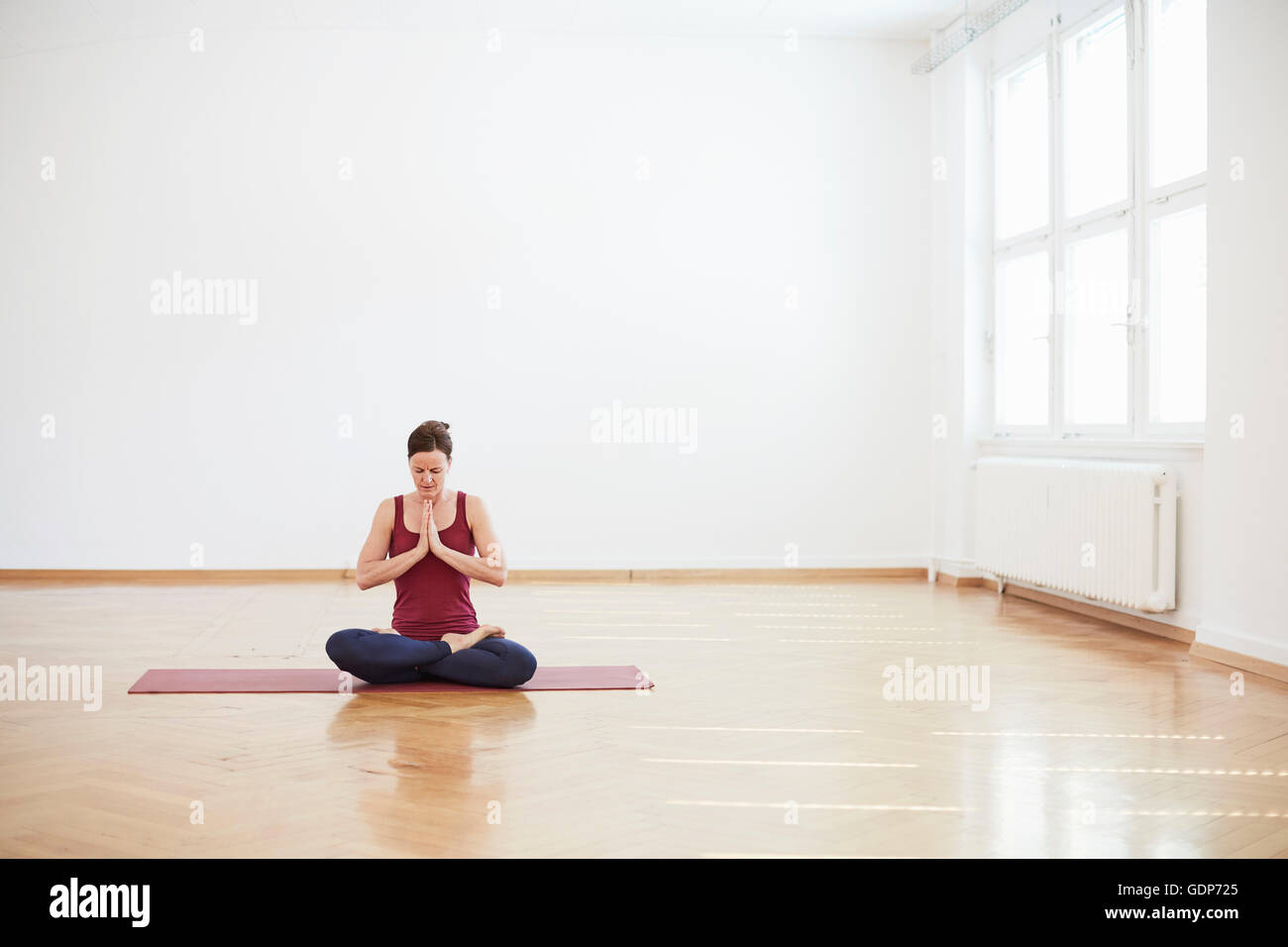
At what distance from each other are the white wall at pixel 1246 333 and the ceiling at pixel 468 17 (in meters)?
2.81

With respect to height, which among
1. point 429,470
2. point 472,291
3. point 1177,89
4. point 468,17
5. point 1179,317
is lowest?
point 429,470

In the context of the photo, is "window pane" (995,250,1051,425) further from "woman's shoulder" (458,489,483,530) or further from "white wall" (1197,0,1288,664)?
"woman's shoulder" (458,489,483,530)

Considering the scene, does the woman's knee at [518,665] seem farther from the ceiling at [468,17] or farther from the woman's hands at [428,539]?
the ceiling at [468,17]

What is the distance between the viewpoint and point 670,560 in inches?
327

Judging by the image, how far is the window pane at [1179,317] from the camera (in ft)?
18.8

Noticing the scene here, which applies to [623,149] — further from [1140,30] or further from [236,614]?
[236,614]

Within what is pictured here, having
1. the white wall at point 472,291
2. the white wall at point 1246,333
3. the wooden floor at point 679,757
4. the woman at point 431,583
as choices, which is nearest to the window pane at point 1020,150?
the white wall at point 472,291

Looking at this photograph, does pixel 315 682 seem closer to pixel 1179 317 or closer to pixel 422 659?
pixel 422 659

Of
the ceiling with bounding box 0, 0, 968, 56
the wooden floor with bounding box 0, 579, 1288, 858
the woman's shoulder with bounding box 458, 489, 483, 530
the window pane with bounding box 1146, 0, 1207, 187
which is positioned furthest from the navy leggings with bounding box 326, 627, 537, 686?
the ceiling with bounding box 0, 0, 968, 56

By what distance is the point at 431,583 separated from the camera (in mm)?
4586

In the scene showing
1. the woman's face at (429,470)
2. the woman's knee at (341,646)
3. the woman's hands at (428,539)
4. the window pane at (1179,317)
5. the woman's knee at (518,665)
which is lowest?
the woman's knee at (518,665)

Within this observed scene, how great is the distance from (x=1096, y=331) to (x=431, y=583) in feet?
13.1

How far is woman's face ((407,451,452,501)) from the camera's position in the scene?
444cm

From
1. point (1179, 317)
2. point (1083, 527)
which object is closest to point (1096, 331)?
point (1179, 317)
